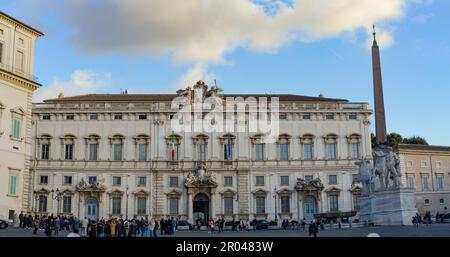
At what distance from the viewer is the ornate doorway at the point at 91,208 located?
180ft

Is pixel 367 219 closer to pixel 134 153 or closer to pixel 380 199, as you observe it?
pixel 380 199

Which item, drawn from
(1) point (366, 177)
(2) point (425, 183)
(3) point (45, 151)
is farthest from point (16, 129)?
(2) point (425, 183)

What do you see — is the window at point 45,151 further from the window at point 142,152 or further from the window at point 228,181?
the window at point 228,181

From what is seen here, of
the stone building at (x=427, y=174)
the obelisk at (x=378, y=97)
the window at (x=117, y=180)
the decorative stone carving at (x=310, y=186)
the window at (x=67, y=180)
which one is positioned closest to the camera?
the obelisk at (x=378, y=97)

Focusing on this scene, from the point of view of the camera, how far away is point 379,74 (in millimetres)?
32844

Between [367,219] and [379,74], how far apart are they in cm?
917

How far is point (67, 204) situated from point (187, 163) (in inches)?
490

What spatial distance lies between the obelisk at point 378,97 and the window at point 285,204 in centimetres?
2447

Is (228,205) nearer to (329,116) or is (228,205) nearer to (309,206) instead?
(309,206)

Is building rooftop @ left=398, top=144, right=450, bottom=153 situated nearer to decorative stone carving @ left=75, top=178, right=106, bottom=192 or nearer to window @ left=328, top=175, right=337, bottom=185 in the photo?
window @ left=328, top=175, right=337, bottom=185

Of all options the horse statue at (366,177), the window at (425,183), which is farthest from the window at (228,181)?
the window at (425,183)

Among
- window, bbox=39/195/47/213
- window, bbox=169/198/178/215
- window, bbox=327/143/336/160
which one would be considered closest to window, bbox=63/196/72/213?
window, bbox=39/195/47/213

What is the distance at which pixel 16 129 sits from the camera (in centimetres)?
3497

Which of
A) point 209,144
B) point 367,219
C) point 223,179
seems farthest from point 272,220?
point 367,219
